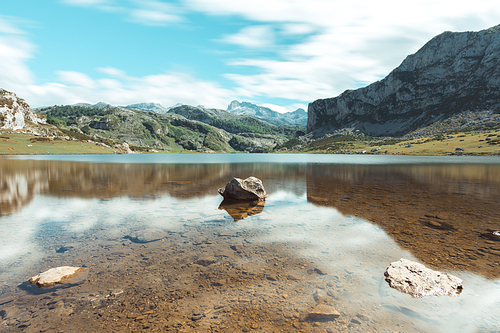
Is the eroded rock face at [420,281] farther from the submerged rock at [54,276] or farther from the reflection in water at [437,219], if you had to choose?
the submerged rock at [54,276]

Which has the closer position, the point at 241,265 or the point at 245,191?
the point at 241,265

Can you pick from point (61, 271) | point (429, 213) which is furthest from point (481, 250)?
point (61, 271)

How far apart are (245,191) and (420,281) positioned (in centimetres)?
1743

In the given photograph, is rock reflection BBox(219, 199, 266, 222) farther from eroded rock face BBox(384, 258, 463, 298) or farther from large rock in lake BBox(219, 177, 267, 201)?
eroded rock face BBox(384, 258, 463, 298)

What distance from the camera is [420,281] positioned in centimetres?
889

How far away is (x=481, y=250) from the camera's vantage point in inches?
467

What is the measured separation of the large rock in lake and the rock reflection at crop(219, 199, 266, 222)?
67cm

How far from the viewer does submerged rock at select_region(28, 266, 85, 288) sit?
8.60 m

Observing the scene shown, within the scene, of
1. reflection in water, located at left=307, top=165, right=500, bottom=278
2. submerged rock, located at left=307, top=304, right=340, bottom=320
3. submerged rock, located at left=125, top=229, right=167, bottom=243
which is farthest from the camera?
submerged rock, located at left=125, top=229, right=167, bottom=243

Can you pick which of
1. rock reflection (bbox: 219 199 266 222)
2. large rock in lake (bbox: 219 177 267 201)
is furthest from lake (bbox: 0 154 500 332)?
large rock in lake (bbox: 219 177 267 201)

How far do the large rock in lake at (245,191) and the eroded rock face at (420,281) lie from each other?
16.1 meters

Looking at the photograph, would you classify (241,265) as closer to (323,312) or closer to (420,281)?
(323,312)

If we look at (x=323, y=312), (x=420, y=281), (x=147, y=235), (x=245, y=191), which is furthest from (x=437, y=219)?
(x=147, y=235)

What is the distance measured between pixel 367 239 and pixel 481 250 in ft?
17.7
